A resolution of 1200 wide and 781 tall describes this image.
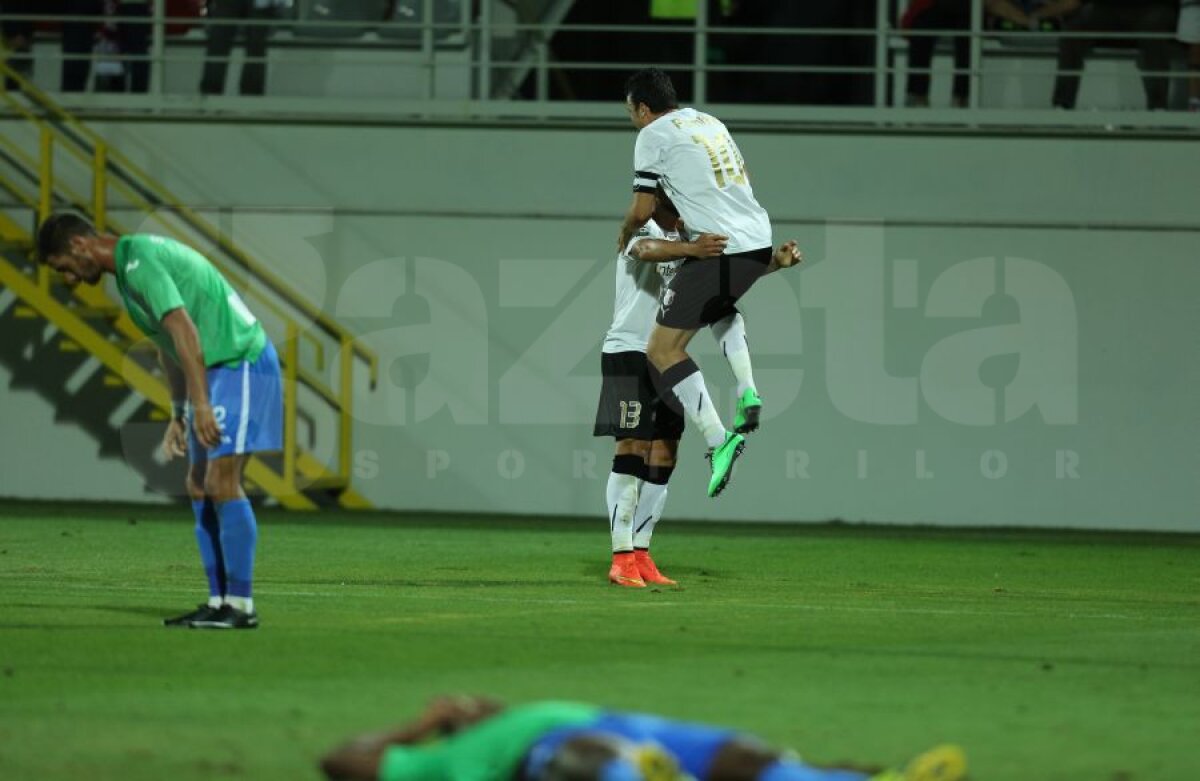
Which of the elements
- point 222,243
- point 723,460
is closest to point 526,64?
point 222,243

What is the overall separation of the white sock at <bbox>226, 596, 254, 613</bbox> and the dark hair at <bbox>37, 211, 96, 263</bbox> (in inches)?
63.4

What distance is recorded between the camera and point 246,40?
19.0 m

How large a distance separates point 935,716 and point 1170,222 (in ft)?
40.4

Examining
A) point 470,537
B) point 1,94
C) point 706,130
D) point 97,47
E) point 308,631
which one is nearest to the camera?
point 308,631

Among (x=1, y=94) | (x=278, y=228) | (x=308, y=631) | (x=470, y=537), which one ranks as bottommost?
(x=470, y=537)

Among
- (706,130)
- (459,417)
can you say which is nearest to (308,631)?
(706,130)

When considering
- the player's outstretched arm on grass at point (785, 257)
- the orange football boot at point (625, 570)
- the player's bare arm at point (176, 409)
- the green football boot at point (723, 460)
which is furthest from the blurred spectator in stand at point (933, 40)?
the player's bare arm at point (176, 409)

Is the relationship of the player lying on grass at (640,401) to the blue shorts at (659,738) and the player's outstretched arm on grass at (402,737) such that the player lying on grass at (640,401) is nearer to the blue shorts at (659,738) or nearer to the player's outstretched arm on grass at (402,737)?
the player's outstretched arm on grass at (402,737)

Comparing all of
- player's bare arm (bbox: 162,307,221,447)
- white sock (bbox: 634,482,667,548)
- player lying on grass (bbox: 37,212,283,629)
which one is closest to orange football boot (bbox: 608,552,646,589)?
white sock (bbox: 634,482,667,548)

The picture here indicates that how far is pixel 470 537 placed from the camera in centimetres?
1512

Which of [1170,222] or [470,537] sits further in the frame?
[1170,222]

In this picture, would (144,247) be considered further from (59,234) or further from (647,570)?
(647,570)

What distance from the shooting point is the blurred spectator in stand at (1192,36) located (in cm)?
1831

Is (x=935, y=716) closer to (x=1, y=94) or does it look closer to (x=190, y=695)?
(x=190, y=695)
